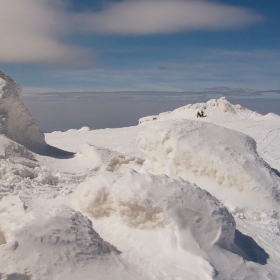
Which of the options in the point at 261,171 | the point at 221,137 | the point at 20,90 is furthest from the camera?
the point at 20,90

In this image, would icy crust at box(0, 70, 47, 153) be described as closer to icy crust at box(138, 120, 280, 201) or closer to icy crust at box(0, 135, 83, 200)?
icy crust at box(0, 135, 83, 200)

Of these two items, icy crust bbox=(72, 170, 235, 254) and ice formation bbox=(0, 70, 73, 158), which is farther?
ice formation bbox=(0, 70, 73, 158)

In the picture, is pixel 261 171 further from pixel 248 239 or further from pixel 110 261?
pixel 110 261

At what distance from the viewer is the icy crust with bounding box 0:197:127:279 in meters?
3.38

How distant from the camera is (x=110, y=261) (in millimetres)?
3910

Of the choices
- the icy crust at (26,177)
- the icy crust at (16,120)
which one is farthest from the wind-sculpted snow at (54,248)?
the icy crust at (16,120)

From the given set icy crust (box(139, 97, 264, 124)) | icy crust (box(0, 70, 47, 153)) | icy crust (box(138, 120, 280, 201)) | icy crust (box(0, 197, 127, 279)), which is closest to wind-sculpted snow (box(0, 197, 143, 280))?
icy crust (box(0, 197, 127, 279))

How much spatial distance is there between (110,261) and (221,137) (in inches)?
184

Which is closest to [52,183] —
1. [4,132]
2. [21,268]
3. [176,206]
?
[4,132]

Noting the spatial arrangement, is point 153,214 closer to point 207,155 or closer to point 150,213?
point 150,213

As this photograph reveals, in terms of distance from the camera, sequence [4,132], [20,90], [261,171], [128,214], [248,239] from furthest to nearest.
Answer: [20,90], [4,132], [261,171], [248,239], [128,214]

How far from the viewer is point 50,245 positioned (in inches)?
142

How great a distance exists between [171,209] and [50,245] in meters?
1.64

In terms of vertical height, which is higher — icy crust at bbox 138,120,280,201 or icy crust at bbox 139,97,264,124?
icy crust at bbox 138,120,280,201
